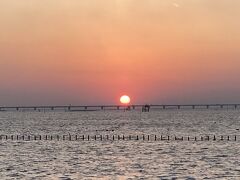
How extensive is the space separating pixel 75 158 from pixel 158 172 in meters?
19.6

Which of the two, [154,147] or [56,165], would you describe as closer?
[56,165]

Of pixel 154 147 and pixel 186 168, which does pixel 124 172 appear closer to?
pixel 186 168

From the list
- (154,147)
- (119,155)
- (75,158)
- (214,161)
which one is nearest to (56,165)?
(75,158)

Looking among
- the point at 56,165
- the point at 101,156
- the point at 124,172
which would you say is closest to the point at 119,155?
the point at 101,156

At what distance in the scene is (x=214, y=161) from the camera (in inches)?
2638

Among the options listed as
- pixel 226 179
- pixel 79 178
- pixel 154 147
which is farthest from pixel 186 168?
pixel 154 147

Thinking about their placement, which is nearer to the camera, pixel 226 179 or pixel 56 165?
pixel 226 179

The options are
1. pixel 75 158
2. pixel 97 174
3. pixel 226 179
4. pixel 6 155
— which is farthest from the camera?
pixel 6 155

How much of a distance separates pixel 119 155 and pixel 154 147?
48.9ft

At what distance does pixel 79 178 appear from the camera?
53.2m

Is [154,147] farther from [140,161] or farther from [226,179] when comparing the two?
[226,179]

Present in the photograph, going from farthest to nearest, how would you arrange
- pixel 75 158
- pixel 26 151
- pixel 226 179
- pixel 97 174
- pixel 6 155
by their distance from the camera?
pixel 26 151 → pixel 6 155 → pixel 75 158 → pixel 97 174 → pixel 226 179

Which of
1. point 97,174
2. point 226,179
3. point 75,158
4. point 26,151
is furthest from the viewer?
point 26,151

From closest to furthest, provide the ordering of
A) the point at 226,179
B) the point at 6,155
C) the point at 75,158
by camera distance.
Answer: the point at 226,179, the point at 75,158, the point at 6,155
